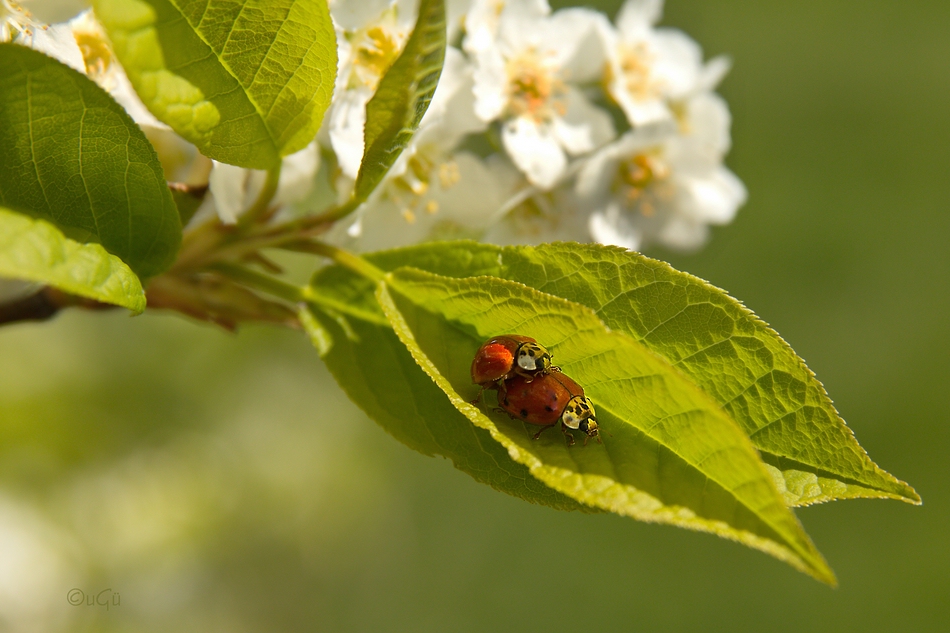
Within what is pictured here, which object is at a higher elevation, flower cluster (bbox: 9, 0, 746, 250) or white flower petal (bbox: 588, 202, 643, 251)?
flower cluster (bbox: 9, 0, 746, 250)

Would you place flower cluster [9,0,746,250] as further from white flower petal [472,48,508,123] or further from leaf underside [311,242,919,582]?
leaf underside [311,242,919,582]

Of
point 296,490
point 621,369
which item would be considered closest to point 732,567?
point 296,490

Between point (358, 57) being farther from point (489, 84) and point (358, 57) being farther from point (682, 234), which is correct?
point (682, 234)

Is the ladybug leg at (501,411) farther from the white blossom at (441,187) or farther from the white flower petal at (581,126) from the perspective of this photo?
the white flower petal at (581,126)

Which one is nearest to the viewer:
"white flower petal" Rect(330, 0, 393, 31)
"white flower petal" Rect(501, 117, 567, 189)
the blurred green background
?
"white flower petal" Rect(330, 0, 393, 31)

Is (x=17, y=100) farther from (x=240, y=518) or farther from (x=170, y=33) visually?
(x=240, y=518)

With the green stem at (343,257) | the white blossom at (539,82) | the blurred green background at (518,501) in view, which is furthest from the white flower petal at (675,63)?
the blurred green background at (518,501)

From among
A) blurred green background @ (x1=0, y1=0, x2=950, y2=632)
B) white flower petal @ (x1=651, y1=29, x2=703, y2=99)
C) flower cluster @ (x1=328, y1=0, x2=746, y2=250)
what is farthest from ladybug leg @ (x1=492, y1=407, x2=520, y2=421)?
blurred green background @ (x1=0, y1=0, x2=950, y2=632)
